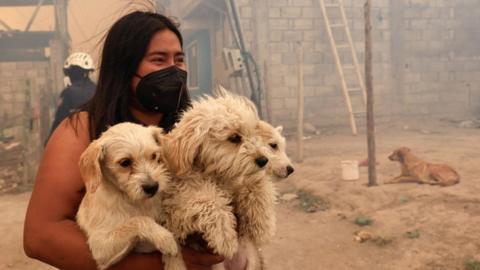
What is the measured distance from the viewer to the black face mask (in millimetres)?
1994

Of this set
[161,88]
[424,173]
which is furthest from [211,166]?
[424,173]

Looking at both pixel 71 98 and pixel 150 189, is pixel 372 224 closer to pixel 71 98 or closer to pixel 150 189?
pixel 71 98

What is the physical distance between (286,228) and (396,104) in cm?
1064

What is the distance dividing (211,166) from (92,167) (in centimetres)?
42

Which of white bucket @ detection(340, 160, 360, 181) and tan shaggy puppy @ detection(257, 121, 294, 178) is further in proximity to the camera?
white bucket @ detection(340, 160, 360, 181)

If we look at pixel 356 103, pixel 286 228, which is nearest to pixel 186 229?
pixel 286 228

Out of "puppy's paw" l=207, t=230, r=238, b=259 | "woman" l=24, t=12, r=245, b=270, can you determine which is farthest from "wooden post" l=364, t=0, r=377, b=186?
"puppy's paw" l=207, t=230, r=238, b=259

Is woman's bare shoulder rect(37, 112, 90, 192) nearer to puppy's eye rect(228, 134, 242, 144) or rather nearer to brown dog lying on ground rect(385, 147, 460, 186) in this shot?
puppy's eye rect(228, 134, 242, 144)

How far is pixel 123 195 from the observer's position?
172 centimetres

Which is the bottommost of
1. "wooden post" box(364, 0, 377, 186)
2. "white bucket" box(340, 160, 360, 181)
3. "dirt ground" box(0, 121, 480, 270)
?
"dirt ground" box(0, 121, 480, 270)

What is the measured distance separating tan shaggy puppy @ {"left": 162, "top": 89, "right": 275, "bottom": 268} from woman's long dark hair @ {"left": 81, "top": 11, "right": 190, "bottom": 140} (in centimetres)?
44

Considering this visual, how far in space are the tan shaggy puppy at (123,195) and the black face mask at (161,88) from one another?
11.0 inches

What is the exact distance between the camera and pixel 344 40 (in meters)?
14.8

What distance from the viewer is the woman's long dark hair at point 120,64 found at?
199cm
